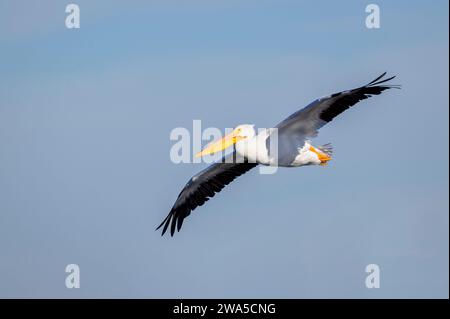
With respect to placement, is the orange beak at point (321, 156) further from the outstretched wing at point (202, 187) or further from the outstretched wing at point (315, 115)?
→ the outstretched wing at point (202, 187)

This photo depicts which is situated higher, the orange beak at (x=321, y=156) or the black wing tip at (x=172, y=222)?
the orange beak at (x=321, y=156)

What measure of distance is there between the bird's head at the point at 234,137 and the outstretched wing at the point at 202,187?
26 cm

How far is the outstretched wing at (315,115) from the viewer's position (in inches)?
496

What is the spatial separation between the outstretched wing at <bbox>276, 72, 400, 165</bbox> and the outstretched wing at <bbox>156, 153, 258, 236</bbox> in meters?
1.24

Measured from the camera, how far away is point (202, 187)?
14656 millimetres

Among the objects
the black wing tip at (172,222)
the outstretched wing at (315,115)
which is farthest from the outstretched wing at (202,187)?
the outstretched wing at (315,115)

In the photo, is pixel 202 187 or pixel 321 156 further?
pixel 202 187

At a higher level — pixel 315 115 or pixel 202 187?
pixel 315 115

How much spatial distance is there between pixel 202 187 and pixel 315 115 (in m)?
2.55

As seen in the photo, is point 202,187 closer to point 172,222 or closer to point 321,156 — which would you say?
point 172,222

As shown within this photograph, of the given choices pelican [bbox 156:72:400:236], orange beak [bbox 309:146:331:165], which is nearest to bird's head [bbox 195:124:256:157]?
pelican [bbox 156:72:400:236]

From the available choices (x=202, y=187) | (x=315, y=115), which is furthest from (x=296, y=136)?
(x=202, y=187)

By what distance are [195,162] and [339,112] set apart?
247 centimetres
